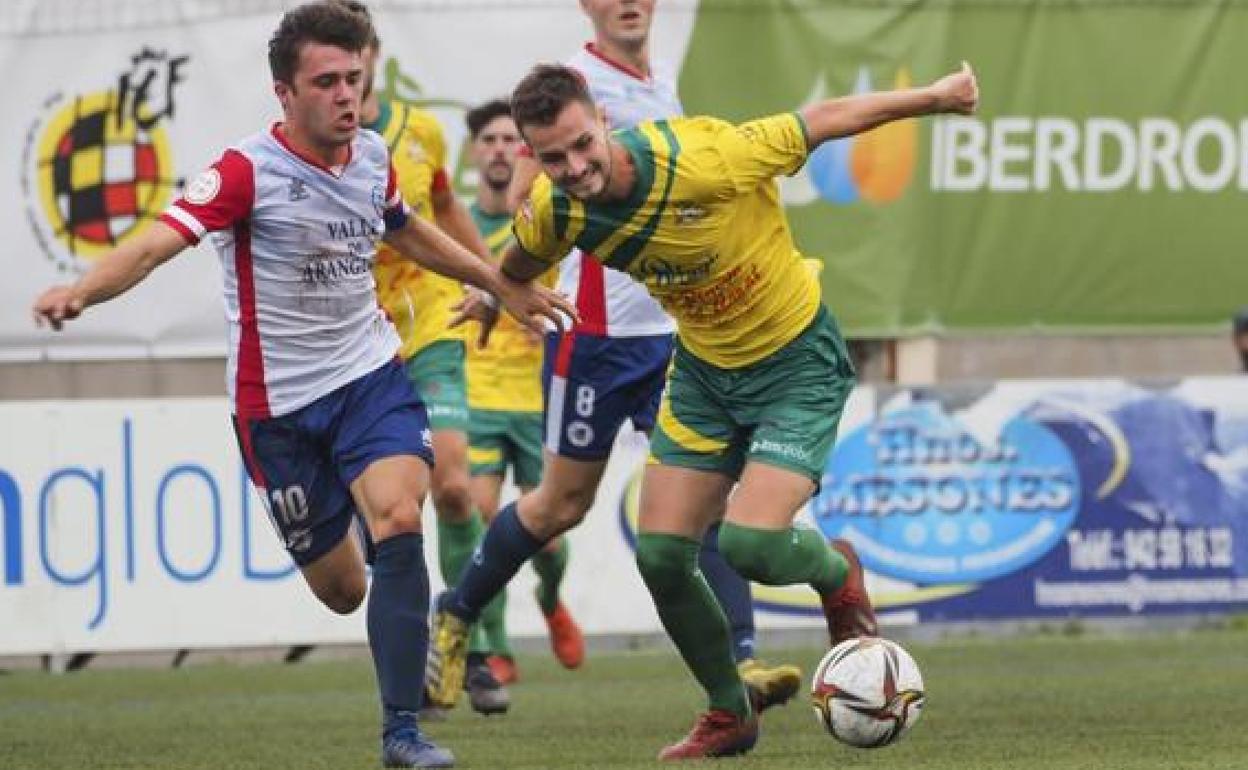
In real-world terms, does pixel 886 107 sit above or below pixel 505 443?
above

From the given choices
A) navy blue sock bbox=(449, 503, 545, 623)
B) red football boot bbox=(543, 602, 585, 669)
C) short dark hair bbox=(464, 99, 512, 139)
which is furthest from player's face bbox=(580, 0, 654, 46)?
red football boot bbox=(543, 602, 585, 669)

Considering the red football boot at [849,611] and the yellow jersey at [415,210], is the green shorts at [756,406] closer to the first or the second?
the red football boot at [849,611]

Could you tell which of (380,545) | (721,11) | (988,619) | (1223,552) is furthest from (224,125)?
(380,545)

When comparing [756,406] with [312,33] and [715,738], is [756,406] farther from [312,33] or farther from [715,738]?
[312,33]

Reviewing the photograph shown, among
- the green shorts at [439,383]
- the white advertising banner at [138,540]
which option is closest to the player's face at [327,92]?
the green shorts at [439,383]

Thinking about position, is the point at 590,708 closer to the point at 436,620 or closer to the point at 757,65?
the point at 436,620

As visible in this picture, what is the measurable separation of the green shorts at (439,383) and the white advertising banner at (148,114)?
3.86 meters

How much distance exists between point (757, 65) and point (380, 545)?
7.13 metres

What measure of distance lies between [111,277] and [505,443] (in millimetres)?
5579

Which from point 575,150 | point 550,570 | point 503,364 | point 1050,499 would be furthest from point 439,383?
point 1050,499

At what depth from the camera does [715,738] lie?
8438mm

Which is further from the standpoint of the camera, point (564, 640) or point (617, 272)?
point (564, 640)

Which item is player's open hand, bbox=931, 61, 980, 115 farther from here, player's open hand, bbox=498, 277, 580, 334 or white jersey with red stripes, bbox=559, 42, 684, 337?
white jersey with red stripes, bbox=559, 42, 684, 337

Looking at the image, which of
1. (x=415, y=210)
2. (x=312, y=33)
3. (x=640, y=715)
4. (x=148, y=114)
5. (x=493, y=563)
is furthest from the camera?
(x=148, y=114)
